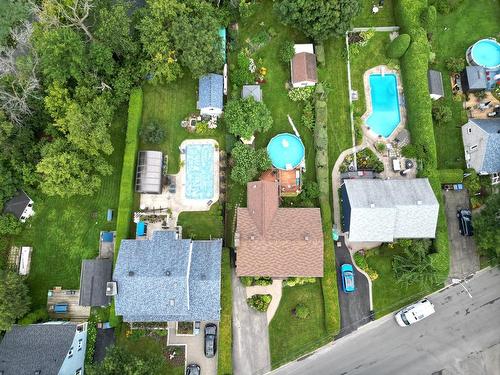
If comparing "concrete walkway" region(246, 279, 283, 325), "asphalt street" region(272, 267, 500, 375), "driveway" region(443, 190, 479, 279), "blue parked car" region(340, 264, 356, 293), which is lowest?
"asphalt street" region(272, 267, 500, 375)

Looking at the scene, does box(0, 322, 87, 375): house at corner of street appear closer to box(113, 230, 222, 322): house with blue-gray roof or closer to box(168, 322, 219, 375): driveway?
box(113, 230, 222, 322): house with blue-gray roof

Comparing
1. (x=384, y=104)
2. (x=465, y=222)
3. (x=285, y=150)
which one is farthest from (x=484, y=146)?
(x=285, y=150)

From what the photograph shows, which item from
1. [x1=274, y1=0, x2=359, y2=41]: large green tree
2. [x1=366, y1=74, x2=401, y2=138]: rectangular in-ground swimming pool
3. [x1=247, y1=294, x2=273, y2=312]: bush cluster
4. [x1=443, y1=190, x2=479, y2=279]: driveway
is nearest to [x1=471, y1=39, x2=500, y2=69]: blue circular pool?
[x1=366, y1=74, x2=401, y2=138]: rectangular in-ground swimming pool

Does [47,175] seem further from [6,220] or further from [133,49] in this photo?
[133,49]

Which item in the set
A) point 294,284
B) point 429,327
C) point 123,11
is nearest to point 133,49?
point 123,11

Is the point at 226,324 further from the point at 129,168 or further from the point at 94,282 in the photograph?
the point at 129,168

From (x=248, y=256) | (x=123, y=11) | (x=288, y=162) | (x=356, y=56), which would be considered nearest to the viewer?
(x=248, y=256)
